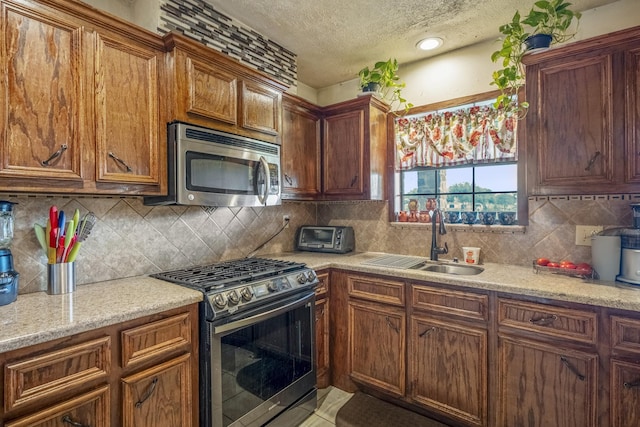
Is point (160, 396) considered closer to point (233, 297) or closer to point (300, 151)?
point (233, 297)

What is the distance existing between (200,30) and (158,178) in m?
1.04

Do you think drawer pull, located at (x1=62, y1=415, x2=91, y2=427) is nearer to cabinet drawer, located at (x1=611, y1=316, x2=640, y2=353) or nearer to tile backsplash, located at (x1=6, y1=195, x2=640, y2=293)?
tile backsplash, located at (x1=6, y1=195, x2=640, y2=293)

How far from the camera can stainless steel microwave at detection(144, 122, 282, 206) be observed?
173 centimetres

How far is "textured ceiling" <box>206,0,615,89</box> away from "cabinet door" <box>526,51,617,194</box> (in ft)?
1.84

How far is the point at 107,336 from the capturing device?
1.23m

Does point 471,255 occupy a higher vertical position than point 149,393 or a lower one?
higher

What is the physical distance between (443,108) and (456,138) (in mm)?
283

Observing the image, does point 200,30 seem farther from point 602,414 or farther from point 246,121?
point 602,414

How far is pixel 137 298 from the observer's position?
1.43m

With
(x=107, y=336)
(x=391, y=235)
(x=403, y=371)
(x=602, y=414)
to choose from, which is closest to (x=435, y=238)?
(x=391, y=235)

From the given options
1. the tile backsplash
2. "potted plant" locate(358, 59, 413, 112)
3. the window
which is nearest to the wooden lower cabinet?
the tile backsplash

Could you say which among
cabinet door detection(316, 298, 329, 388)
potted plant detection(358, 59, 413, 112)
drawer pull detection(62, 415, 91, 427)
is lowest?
cabinet door detection(316, 298, 329, 388)

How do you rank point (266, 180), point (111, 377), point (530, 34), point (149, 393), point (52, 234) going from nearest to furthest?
1. point (111, 377)
2. point (149, 393)
3. point (52, 234)
4. point (530, 34)
5. point (266, 180)

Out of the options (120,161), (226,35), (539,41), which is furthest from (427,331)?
(226,35)
